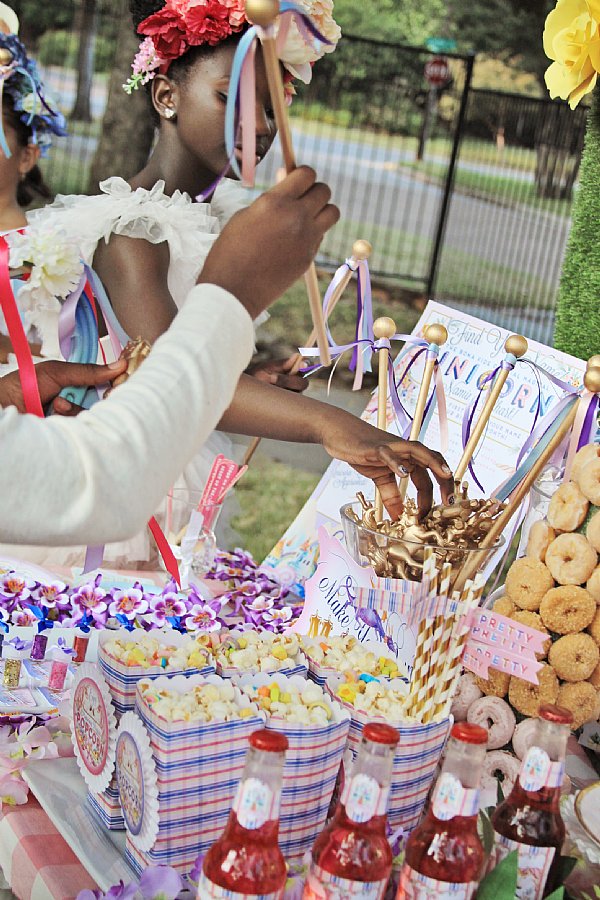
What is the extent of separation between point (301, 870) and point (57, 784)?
33 cm

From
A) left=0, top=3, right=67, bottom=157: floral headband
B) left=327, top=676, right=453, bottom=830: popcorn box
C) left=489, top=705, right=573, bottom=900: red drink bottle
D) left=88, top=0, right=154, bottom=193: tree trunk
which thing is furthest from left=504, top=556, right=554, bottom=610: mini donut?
left=88, top=0, right=154, bottom=193: tree trunk

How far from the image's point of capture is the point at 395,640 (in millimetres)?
1194

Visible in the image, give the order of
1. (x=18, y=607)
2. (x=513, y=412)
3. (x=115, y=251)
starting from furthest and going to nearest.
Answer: (x=115, y=251)
(x=513, y=412)
(x=18, y=607)

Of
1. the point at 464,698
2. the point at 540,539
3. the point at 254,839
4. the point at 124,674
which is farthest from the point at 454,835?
the point at 540,539

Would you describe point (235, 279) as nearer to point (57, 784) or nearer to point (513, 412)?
point (57, 784)

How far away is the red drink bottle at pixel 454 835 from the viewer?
2.63ft

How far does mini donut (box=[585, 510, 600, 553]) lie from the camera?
1.29 metres

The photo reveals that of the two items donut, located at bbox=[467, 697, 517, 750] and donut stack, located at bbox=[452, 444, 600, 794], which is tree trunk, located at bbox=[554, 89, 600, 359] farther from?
donut, located at bbox=[467, 697, 517, 750]

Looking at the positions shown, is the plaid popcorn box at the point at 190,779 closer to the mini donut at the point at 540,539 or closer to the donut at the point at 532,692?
the donut at the point at 532,692

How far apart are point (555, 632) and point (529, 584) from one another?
0.22 feet

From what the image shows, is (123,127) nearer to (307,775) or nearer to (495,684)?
(495,684)

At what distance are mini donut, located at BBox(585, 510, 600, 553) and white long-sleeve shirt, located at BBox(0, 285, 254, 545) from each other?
630 millimetres

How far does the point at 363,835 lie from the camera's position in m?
0.80

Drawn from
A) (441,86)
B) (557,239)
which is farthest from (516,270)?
(441,86)
